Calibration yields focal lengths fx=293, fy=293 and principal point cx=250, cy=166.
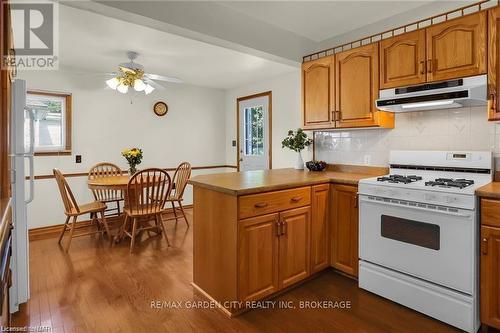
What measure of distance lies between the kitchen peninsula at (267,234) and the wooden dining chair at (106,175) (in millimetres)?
2324

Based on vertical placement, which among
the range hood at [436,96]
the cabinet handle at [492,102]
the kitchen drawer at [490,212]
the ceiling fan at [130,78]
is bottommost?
the kitchen drawer at [490,212]

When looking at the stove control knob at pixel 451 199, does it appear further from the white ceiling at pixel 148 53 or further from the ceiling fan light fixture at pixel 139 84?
the ceiling fan light fixture at pixel 139 84

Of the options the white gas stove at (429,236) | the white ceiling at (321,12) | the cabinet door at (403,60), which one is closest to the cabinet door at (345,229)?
the white gas stove at (429,236)

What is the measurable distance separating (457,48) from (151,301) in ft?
9.56

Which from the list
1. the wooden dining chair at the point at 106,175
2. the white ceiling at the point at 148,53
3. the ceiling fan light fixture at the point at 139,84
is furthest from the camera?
the wooden dining chair at the point at 106,175

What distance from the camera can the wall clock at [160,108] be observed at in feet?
16.0

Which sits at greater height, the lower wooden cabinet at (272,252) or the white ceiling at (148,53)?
the white ceiling at (148,53)

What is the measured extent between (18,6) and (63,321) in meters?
A: 2.42

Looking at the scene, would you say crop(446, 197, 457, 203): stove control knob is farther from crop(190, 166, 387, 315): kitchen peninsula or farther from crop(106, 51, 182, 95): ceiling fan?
crop(106, 51, 182, 95): ceiling fan

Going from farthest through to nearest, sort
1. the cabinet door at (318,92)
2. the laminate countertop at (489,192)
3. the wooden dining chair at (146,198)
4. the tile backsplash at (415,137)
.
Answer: the wooden dining chair at (146,198)
the cabinet door at (318,92)
the tile backsplash at (415,137)
the laminate countertop at (489,192)

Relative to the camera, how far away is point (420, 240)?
6.55 ft

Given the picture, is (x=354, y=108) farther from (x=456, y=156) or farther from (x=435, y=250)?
(x=435, y=250)

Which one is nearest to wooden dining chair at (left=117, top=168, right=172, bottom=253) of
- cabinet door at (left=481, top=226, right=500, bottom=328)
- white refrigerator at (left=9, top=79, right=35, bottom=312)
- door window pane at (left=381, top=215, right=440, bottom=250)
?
white refrigerator at (left=9, top=79, right=35, bottom=312)

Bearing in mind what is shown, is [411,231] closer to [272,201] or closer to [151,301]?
[272,201]
